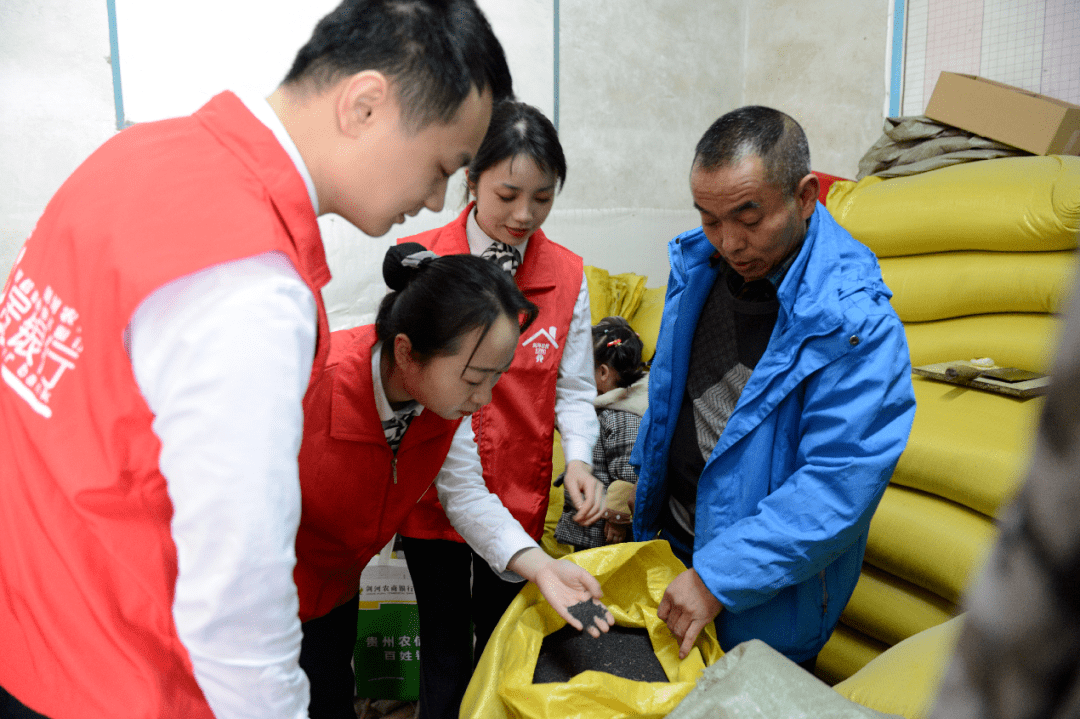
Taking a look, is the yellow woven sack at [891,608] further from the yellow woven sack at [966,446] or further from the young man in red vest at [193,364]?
the young man in red vest at [193,364]

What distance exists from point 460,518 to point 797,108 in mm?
3031

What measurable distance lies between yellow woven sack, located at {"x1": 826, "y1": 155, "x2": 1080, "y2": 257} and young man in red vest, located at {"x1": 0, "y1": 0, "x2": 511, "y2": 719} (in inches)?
69.6

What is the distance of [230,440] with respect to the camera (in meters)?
0.48

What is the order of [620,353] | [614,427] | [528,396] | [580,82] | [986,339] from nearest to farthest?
1. [528,396]
2. [986,339]
3. [614,427]
4. [620,353]
5. [580,82]

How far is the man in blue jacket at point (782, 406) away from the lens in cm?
108

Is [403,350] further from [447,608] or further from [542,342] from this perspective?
[447,608]

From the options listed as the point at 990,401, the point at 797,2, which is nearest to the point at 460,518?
the point at 990,401

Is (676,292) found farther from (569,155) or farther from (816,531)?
(569,155)

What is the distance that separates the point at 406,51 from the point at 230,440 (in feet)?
1.14

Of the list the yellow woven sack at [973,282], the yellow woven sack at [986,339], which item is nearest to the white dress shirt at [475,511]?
the yellow woven sack at [986,339]

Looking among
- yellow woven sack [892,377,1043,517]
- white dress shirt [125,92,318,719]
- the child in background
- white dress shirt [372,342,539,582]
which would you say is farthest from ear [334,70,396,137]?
yellow woven sack [892,377,1043,517]

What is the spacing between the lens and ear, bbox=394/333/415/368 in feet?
3.62

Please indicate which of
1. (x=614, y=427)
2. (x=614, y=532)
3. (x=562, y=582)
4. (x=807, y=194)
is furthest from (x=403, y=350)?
(x=614, y=427)

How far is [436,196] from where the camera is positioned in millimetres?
704
